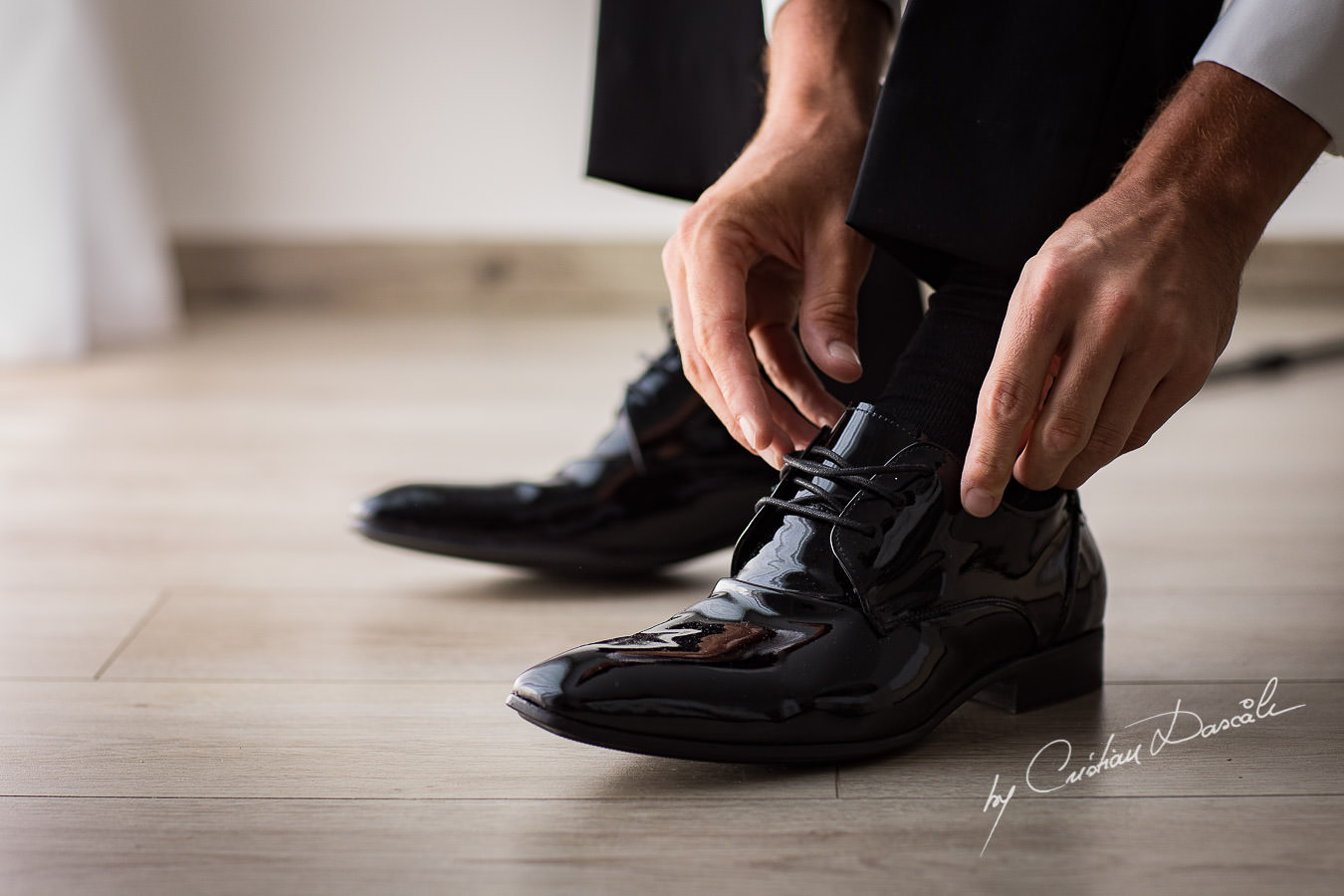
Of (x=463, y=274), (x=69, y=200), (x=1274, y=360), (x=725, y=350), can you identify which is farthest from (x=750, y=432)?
(x=463, y=274)

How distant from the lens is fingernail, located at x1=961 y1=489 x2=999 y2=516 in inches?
22.5

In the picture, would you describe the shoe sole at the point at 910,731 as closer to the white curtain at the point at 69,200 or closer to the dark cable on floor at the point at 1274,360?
the dark cable on floor at the point at 1274,360

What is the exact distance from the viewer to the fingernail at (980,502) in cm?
57

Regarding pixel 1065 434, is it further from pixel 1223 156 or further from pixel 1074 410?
pixel 1223 156

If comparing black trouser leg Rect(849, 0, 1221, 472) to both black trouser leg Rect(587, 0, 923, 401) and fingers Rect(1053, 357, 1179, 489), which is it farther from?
black trouser leg Rect(587, 0, 923, 401)

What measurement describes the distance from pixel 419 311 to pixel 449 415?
3.27ft

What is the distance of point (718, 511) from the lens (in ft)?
2.86

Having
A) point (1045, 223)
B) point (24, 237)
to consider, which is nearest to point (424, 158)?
point (24, 237)

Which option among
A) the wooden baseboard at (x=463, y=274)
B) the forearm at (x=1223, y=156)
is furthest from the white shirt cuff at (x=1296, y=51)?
the wooden baseboard at (x=463, y=274)

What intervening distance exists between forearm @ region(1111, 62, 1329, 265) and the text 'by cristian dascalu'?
23 cm

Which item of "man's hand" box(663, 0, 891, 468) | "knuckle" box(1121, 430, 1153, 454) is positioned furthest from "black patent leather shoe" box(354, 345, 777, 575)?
"knuckle" box(1121, 430, 1153, 454)

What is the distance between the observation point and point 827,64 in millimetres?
729

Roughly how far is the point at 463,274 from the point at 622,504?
1734 millimetres

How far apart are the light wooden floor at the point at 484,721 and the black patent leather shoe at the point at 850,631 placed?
3cm
